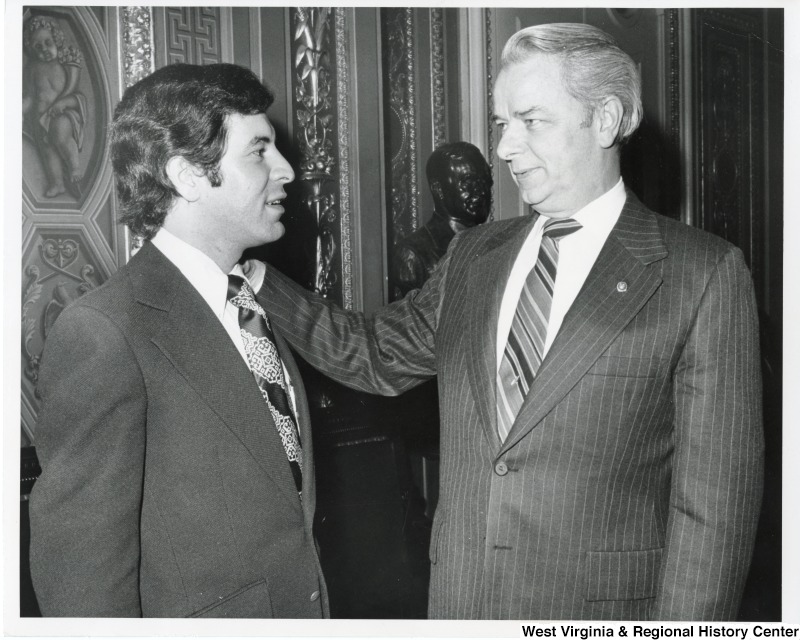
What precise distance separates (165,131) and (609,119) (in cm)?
97

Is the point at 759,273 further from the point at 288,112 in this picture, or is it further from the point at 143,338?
the point at 143,338

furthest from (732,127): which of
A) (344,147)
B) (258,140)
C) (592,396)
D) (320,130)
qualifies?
(258,140)

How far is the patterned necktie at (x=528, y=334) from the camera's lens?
1.48m

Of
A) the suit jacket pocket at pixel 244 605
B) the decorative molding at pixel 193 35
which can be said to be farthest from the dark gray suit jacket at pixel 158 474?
the decorative molding at pixel 193 35

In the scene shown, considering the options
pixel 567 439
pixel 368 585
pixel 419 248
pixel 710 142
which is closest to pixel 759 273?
pixel 710 142

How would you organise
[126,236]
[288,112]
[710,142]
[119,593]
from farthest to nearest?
[710,142] → [288,112] → [126,236] → [119,593]

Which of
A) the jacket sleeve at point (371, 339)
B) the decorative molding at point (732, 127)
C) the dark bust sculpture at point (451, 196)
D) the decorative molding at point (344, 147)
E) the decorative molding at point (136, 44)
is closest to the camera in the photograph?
the jacket sleeve at point (371, 339)

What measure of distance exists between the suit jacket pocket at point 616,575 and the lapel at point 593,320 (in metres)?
0.30

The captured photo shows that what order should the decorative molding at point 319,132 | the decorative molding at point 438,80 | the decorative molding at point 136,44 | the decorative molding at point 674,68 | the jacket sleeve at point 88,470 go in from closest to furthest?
the jacket sleeve at point 88,470 < the decorative molding at point 136,44 < the decorative molding at point 319,132 < the decorative molding at point 438,80 < the decorative molding at point 674,68

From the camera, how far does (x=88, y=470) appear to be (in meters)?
1.23

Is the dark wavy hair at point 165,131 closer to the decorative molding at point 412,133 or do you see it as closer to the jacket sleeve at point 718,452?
the jacket sleeve at point 718,452

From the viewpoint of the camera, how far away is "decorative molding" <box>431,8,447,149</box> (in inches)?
127

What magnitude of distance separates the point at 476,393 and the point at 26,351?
1449 mm

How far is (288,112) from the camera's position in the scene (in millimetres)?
2752
